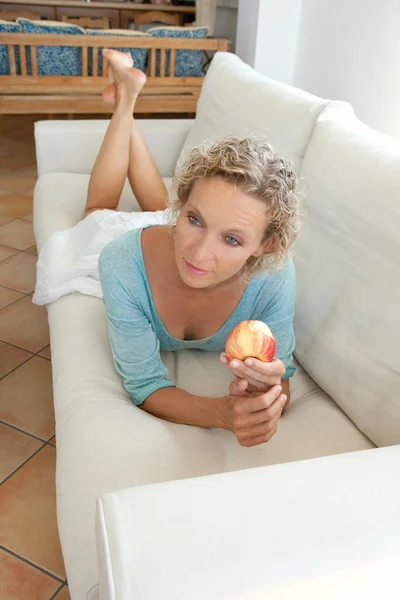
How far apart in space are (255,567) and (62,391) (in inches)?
26.7

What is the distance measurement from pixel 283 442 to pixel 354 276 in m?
0.38

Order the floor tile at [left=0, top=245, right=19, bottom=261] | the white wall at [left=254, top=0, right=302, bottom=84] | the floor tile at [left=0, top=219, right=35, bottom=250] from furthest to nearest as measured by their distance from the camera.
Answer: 1. the white wall at [left=254, top=0, right=302, bottom=84]
2. the floor tile at [left=0, top=219, right=35, bottom=250]
3. the floor tile at [left=0, top=245, right=19, bottom=261]

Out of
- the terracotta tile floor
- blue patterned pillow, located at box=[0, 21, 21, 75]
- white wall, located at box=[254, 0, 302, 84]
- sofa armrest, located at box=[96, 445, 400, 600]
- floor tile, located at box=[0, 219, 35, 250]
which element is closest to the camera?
sofa armrest, located at box=[96, 445, 400, 600]

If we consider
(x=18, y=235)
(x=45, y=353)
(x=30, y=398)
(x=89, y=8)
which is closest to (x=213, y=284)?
(x=30, y=398)

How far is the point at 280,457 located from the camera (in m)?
1.07

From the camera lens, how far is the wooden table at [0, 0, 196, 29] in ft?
18.3

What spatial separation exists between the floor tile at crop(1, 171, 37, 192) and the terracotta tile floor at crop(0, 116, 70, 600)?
76 cm

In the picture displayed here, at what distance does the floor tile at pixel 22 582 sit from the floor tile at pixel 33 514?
0.07ft

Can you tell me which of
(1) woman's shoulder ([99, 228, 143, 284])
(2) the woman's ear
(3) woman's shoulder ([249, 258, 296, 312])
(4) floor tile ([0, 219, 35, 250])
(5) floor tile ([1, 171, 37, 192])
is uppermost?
(2) the woman's ear

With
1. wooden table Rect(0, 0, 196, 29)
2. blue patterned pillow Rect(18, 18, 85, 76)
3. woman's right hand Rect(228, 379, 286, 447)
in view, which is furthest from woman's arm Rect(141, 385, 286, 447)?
wooden table Rect(0, 0, 196, 29)

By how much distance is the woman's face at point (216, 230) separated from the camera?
0.98m

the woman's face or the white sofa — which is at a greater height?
the woman's face

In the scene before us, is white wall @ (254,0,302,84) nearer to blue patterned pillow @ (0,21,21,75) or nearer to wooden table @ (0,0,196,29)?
blue patterned pillow @ (0,21,21,75)

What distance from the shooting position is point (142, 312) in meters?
1.17
